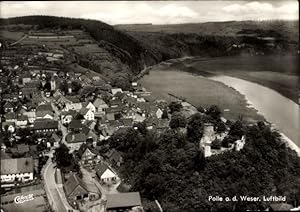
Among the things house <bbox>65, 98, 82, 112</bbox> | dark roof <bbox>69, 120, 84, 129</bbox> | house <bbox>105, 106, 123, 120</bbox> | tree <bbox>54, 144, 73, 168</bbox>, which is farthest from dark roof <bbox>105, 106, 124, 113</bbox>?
tree <bbox>54, 144, 73, 168</bbox>

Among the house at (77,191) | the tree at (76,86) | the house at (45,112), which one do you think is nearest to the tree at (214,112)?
the tree at (76,86)

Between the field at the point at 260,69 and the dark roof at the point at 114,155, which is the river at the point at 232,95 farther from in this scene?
the dark roof at the point at 114,155

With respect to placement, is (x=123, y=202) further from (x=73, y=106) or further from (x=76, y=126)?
(x=73, y=106)

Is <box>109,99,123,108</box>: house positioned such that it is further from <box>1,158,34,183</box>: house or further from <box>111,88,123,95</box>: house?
<box>1,158,34,183</box>: house

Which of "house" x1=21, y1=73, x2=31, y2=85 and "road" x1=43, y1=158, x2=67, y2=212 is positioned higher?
"house" x1=21, y1=73, x2=31, y2=85

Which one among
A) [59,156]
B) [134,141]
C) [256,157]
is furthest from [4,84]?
[256,157]

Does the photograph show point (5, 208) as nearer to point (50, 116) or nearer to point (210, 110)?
point (50, 116)

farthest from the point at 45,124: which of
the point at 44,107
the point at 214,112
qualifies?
the point at 214,112
